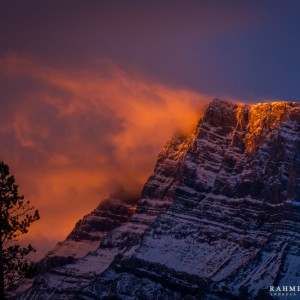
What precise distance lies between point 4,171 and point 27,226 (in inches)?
278

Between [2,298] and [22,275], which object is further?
[22,275]

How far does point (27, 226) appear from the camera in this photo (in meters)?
90.3

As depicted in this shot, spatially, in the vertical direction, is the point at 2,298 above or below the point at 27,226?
below

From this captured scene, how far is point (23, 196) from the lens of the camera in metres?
88.5

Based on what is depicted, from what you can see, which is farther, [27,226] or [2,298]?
[27,226]

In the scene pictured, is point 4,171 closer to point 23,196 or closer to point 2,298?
point 23,196

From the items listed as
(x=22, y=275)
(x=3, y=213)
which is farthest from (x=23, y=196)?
(x=22, y=275)

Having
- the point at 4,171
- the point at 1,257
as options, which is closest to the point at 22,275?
the point at 1,257

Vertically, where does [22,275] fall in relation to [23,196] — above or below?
below

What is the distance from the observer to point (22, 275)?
Answer: 294ft

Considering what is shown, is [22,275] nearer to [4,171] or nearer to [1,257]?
[1,257]

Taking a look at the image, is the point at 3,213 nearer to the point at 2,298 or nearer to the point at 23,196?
the point at 23,196

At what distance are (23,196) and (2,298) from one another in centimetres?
1185

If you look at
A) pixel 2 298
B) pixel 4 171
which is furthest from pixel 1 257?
pixel 4 171
